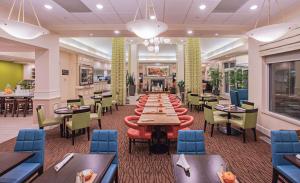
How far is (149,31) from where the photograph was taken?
11.0 feet

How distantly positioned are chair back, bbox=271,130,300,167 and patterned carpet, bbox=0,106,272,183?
0.68 meters

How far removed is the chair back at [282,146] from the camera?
2838mm

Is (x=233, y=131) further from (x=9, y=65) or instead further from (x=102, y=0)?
(x=9, y=65)

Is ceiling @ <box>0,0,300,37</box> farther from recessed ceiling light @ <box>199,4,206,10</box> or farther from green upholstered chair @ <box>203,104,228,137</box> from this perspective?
green upholstered chair @ <box>203,104,228,137</box>

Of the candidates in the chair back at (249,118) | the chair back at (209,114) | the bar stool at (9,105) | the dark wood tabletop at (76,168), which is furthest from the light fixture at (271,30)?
the bar stool at (9,105)

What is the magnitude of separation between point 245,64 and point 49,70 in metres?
11.6

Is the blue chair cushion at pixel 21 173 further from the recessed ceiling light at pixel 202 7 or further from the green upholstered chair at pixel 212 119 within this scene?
the recessed ceiling light at pixel 202 7

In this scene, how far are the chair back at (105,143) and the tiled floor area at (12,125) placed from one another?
169 inches

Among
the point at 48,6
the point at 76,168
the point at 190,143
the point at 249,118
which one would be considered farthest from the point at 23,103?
the point at 249,118

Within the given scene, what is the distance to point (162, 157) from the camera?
4266mm

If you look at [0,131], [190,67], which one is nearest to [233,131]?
[190,67]

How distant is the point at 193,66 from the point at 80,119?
8242 mm

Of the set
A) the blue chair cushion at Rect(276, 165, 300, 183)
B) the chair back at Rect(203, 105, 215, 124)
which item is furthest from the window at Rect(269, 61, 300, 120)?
the blue chair cushion at Rect(276, 165, 300, 183)

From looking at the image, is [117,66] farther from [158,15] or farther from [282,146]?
[282,146]
